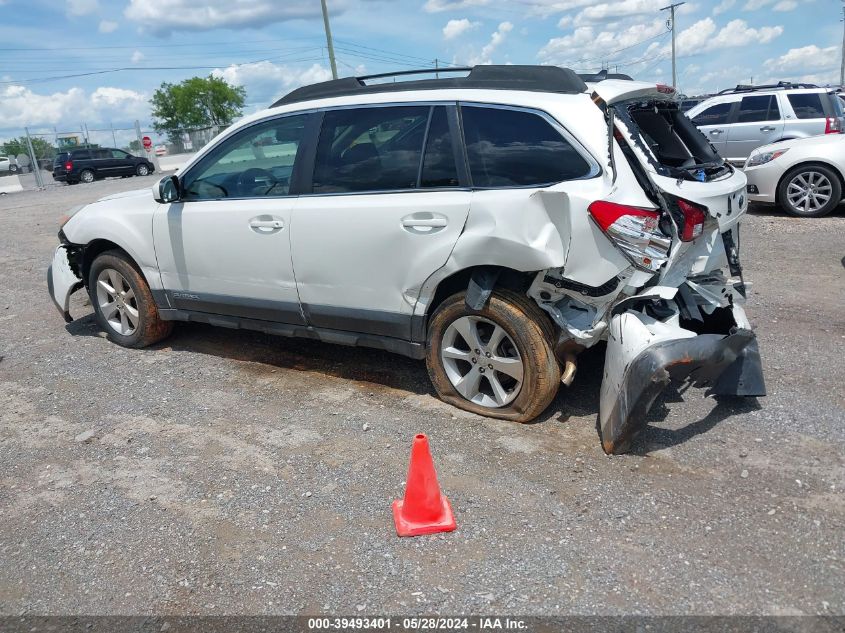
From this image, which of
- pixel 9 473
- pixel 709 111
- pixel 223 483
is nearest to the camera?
pixel 223 483

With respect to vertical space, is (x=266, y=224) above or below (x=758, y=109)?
below

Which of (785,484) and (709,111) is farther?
(709,111)

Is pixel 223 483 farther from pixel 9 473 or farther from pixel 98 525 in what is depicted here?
pixel 9 473

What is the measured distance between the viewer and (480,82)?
398 centimetres

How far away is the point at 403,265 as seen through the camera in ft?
13.3

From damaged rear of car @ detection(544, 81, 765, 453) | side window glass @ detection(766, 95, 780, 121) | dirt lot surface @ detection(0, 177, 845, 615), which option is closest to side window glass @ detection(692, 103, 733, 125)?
side window glass @ detection(766, 95, 780, 121)

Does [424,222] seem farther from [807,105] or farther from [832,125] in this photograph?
[807,105]

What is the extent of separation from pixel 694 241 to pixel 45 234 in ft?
39.3

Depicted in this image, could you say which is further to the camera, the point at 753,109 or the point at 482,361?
the point at 753,109

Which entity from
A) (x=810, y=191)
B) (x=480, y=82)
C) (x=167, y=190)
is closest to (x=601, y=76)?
(x=480, y=82)

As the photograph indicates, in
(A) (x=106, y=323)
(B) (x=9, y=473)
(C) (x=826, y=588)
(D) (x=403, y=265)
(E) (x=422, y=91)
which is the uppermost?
(E) (x=422, y=91)

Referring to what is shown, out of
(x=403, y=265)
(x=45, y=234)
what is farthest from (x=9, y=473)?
(x=45, y=234)

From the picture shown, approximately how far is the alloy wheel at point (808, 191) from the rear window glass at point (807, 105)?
368 centimetres

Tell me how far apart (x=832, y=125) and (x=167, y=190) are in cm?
1198
